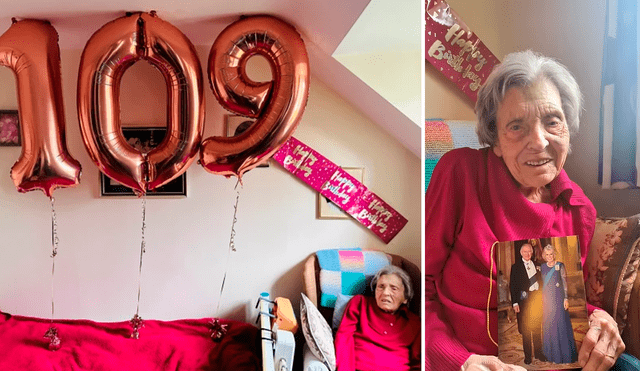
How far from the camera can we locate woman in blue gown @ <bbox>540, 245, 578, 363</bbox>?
77 cm

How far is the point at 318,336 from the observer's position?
2354 mm

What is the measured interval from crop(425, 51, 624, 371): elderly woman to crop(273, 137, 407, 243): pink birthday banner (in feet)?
6.69

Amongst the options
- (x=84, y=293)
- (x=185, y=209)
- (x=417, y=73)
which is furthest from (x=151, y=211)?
(x=417, y=73)

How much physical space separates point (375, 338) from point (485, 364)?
1.82 metres

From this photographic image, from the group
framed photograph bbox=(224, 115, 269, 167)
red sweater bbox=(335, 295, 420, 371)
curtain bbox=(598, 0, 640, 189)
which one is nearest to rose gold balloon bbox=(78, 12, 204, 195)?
framed photograph bbox=(224, 115, 269, 167)

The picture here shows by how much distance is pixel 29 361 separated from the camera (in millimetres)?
2420

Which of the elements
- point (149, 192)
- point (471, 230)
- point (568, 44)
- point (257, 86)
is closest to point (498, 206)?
point (471, 230)

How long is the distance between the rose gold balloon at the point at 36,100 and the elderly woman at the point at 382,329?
1560 mm

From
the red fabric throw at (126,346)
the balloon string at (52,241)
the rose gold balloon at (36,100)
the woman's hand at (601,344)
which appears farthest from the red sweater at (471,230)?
the balloon string at (52,241)

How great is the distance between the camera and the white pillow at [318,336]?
7.61 ft

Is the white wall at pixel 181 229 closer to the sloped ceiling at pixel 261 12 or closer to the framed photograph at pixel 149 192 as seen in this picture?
the framed photograph at pixel 149 192

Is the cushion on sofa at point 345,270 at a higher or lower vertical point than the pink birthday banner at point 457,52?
lower

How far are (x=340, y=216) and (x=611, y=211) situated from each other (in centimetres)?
225

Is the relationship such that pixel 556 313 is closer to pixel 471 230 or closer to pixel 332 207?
pixel 471 230
